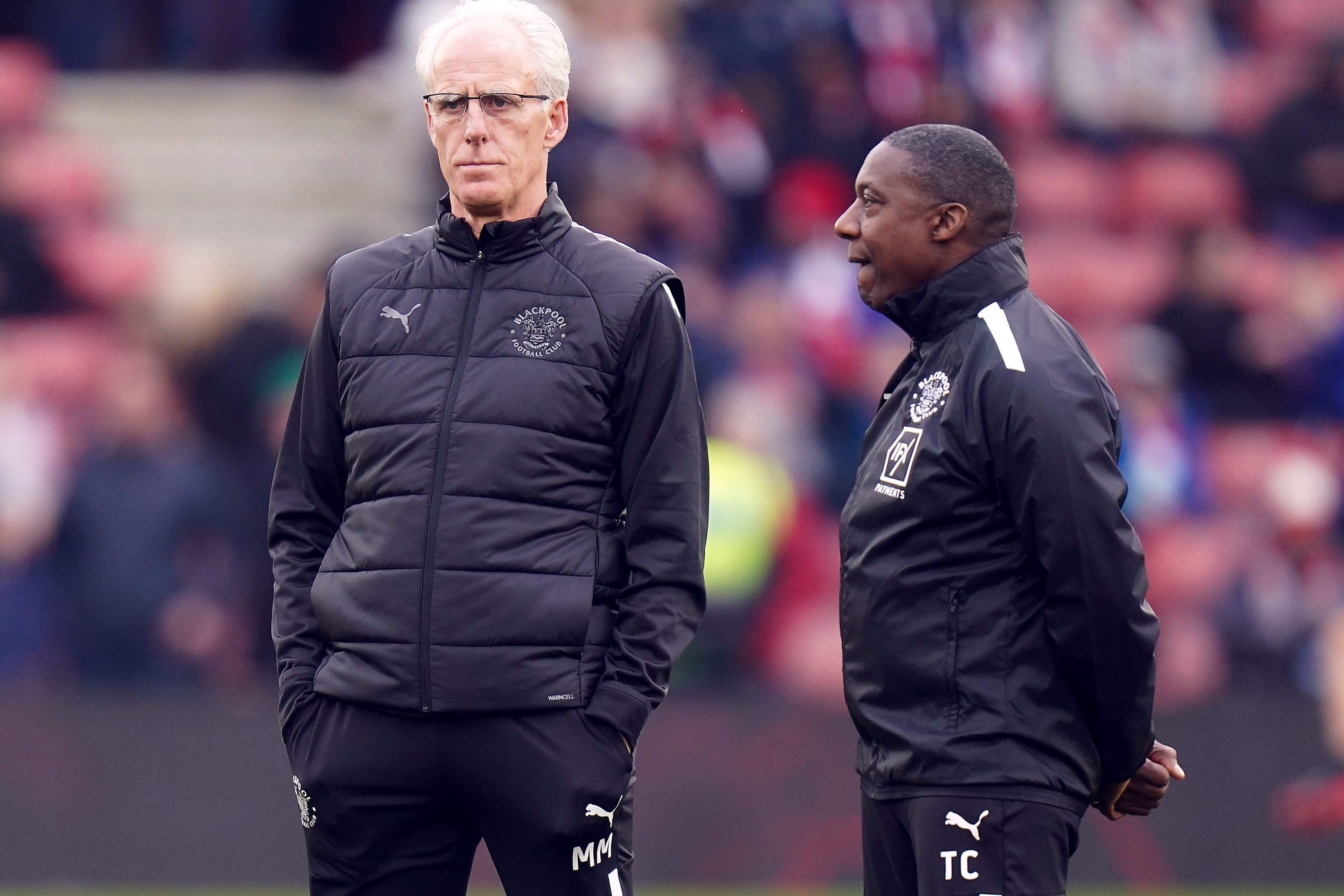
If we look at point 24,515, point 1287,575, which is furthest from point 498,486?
point 1287,575

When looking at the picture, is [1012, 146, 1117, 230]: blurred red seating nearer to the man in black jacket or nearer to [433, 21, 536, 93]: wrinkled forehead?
the man in black jacket

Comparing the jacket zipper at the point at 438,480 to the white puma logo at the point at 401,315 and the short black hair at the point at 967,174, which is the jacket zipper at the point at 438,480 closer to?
the white puma logo at the point at 401,315

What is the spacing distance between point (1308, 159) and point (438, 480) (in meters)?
9.20

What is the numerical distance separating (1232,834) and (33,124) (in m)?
7.67

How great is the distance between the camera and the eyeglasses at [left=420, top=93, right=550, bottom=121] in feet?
12.8

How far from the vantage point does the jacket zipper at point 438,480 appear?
376cm

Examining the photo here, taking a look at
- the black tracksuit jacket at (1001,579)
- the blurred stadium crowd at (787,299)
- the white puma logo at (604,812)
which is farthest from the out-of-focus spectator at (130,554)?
the black tracksuit jacket at (1001,579)

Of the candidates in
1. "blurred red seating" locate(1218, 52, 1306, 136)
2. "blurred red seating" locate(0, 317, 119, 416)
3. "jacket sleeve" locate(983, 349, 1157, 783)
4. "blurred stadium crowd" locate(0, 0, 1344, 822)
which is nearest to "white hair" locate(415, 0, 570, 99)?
"jacket sleeve" locate(983, 349, 1157, 783)

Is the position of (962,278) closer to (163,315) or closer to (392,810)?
(392,810)

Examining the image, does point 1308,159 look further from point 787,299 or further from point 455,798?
point 455,798

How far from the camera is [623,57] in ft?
37.4

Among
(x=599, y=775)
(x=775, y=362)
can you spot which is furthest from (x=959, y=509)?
(x=775, y=362)

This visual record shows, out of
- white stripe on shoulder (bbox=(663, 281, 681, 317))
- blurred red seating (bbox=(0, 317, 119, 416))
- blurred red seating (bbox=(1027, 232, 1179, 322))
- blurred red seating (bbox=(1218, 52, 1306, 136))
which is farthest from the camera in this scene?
blurred red seating (bbox=(1218, 52, 1306, 136))

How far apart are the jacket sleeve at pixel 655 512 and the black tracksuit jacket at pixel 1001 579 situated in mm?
344
